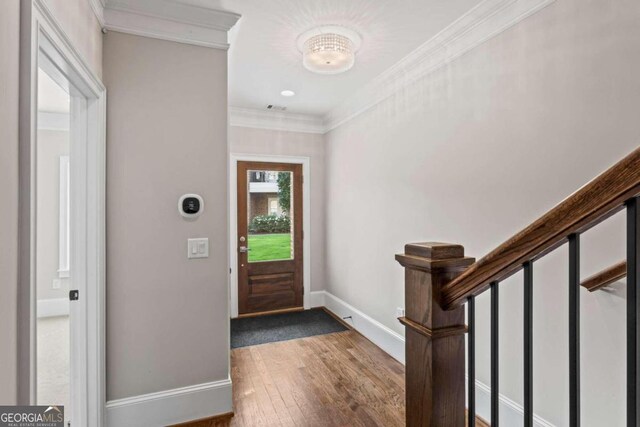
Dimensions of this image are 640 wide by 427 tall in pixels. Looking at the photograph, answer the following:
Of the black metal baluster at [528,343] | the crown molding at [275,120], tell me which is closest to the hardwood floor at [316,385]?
the black metal baluster at [528,343]

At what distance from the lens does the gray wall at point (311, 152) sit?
426 cm

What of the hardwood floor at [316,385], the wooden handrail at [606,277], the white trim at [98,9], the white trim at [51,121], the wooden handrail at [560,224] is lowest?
the hardwood floor at [316,385]

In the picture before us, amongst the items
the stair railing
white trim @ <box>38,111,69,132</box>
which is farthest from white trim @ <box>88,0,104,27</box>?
white trim @ <box>38,111,69,132</box>

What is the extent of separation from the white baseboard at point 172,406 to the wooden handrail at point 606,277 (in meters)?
2.18

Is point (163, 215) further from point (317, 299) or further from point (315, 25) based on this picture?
point (317, 299)

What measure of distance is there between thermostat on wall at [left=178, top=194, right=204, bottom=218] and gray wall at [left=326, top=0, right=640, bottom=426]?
1721 millimetres

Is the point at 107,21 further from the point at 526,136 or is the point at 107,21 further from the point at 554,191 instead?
the point at 554,191

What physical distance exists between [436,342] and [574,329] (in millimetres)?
328

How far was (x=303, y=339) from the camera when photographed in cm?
354

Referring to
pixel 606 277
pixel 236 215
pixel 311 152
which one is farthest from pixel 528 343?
pixel 311 152

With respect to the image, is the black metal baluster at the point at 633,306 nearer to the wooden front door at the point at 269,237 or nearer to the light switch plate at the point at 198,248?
the light switch plate at the point at 198,248

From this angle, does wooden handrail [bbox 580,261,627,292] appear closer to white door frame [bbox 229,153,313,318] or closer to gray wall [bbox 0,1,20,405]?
gray wall [bbox 0,1,20,405]

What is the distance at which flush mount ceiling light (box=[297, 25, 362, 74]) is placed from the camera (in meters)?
2.36

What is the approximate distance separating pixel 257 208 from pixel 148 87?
2.37 meters
